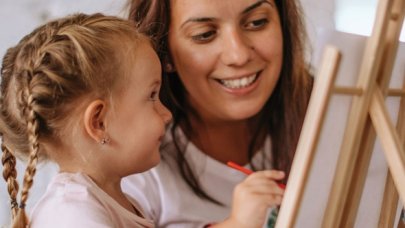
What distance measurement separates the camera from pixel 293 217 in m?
0.65

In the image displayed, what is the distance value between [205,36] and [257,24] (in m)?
0.11

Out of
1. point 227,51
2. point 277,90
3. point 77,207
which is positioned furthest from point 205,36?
point 77,207

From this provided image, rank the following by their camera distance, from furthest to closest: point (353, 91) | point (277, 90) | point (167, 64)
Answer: point (277, 90) < point (167, 64) < point (353, 91)

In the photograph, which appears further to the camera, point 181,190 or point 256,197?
point 181,190

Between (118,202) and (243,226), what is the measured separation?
0.25 meters

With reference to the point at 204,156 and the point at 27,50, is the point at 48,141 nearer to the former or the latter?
the point at 27,50

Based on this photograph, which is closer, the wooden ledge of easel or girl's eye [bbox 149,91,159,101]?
the wooden ledge of easel

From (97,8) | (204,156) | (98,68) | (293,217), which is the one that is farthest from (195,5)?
(97,8)

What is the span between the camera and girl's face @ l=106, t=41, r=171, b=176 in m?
0.89

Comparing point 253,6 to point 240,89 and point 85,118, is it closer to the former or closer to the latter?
point 240,89

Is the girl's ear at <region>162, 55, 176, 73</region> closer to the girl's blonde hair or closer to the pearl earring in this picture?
the girl's blonde hair

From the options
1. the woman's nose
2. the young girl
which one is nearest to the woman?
the woman's nose

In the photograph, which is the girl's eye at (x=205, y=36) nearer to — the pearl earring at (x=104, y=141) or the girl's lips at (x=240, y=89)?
the girl's lips at (x=240, y=89)

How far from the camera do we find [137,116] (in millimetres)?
902
